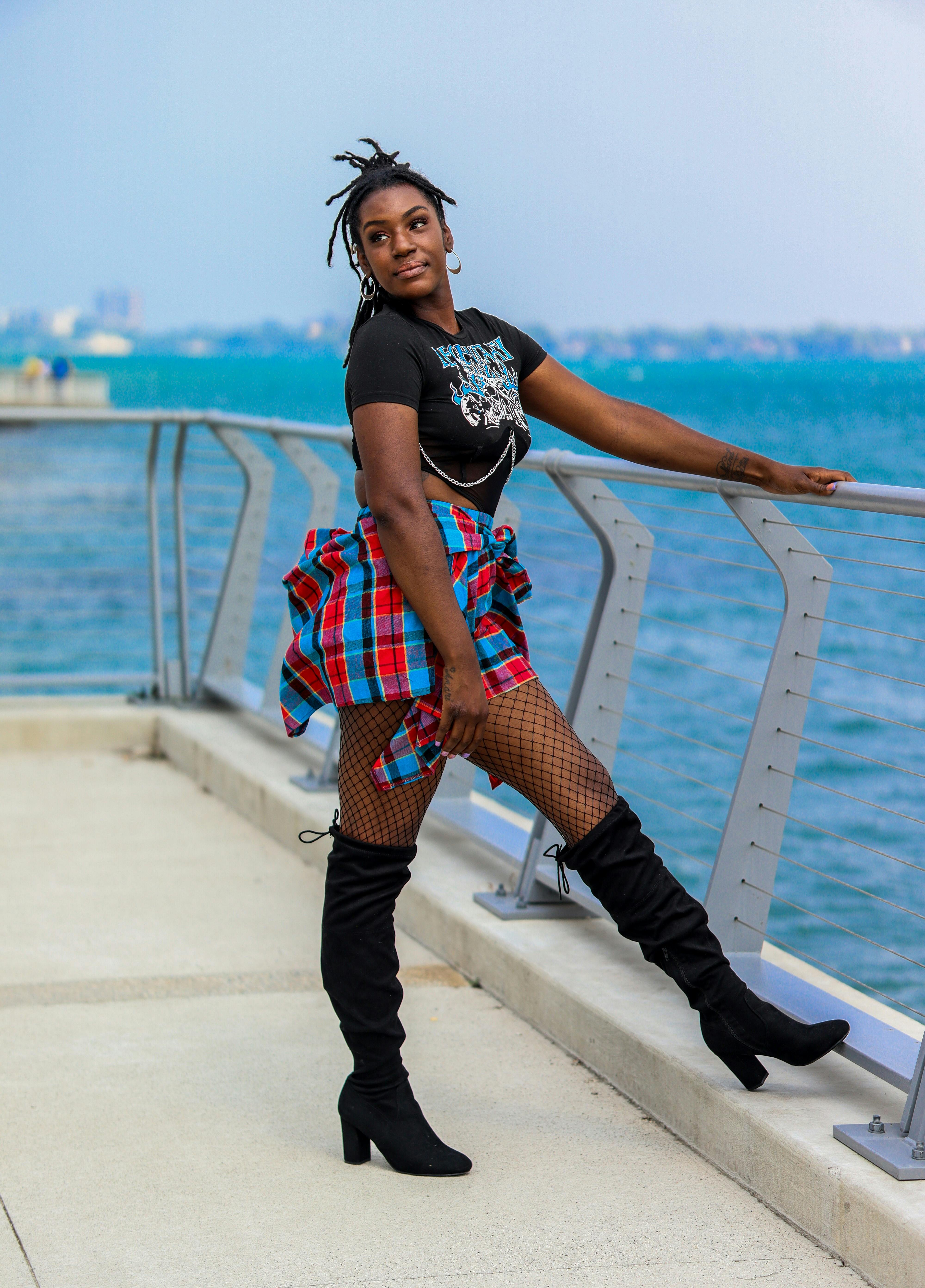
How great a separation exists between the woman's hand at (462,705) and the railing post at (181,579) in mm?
4300

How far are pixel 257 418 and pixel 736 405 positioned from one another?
86076 millimetres

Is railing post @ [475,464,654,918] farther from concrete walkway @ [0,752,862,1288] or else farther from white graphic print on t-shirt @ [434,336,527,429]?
white graphic print on t-shirt @ [434,336,527,429]

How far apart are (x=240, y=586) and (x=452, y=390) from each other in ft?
13.3

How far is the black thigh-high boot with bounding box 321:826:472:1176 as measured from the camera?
264 cm

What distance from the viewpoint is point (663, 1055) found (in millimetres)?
2973

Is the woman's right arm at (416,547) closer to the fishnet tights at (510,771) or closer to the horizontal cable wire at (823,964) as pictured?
the fishnet tights at (510,771)

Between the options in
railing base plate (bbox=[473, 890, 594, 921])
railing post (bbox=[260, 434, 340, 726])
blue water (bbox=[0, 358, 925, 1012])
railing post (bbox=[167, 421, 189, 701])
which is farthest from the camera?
railing post (bbox=[167, 421, 189, 701])

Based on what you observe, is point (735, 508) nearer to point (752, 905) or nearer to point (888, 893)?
point (752, 905)

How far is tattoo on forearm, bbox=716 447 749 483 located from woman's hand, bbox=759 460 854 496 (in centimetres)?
4

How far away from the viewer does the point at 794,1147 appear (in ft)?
8.30

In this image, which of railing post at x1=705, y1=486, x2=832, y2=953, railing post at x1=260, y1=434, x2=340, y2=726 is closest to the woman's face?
railing post at x1=705, y1=486, x2=832, y2=953

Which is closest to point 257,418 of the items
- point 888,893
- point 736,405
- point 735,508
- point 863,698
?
point 735,508

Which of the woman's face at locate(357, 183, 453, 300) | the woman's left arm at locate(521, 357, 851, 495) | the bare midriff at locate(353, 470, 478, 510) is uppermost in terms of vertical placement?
the woman's face at locate(357, 183, 453, 300)

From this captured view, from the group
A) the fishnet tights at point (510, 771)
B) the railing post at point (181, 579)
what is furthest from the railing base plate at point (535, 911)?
the railing post at point (181, 579)
